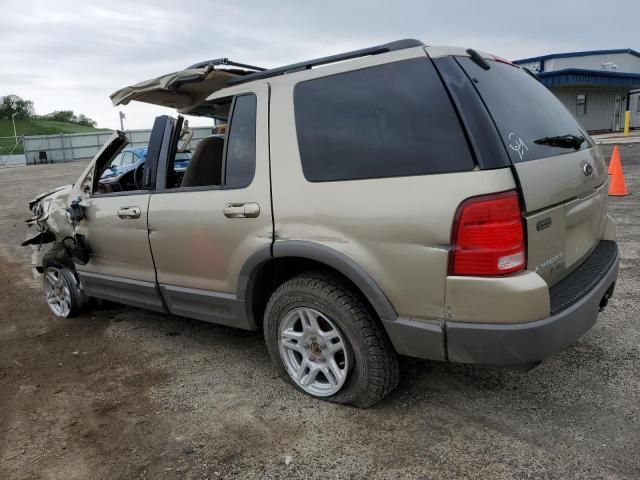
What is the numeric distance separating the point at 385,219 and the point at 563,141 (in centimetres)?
115

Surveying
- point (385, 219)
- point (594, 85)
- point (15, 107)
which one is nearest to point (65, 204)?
point (385, 219)

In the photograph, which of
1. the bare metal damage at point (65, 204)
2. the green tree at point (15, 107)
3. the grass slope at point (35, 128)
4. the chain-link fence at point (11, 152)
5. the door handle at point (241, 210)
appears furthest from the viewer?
the green tree at point (15, 107)

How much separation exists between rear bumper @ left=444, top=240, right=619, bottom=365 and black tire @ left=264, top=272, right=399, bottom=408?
0.41 metres

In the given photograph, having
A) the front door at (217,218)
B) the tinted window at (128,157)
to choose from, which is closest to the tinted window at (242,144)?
the front door at (217,218)

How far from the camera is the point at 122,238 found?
157 inches

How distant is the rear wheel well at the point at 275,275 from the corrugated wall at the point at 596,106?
99.4ft

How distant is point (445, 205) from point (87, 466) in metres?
2.18

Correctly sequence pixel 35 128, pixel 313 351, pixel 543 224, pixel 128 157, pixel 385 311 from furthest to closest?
1. pixel 35 128
2. pixel 128 157
3. pixel 313 351
4. pixel 385 311
5. pixel 543 224

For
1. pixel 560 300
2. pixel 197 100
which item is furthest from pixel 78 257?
pixel 560 300

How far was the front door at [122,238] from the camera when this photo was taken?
381 centimetres

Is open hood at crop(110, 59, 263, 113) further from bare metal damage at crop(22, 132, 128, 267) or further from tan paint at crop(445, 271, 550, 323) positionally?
tan paint at crop(445, 271, 550, 323)

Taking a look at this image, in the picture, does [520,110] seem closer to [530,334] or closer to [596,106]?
[530,334]

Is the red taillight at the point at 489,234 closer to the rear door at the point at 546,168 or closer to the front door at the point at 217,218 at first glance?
the rear door at the point at 546,168

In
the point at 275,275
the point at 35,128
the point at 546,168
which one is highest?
the point at 35,128
